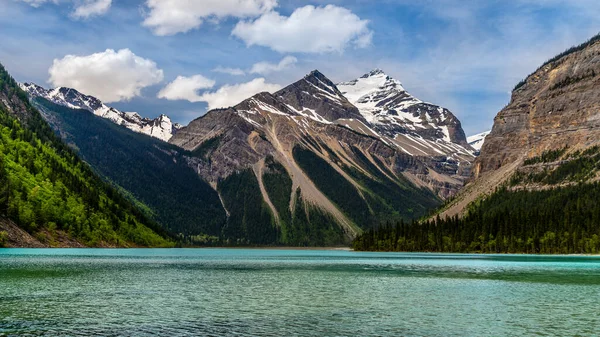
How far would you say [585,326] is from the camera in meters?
45.4

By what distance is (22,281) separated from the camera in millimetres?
74812

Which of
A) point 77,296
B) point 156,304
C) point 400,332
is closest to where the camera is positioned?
point 400,332

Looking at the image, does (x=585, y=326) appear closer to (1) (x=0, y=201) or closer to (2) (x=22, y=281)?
(2) (x=22, y=281)

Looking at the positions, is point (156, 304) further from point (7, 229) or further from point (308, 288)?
point (7, 229)

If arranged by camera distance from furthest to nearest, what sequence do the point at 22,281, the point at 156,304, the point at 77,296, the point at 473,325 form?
the point at 22,281, the point at 77,296, the point at 156,304, the point at 473,325

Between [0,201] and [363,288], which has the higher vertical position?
[0,201]

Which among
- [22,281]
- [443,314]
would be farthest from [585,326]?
[22,281]

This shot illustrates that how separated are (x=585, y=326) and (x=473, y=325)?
865cm

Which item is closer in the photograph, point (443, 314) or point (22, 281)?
point (443, 314)

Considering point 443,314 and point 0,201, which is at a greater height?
point 0,201

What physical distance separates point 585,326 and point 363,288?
34239mm

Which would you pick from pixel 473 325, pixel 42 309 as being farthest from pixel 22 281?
pixel 473 325

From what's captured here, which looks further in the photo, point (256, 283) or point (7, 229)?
point (7, 229)

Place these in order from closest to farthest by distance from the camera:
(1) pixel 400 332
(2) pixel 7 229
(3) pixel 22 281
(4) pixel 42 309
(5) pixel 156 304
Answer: (1) pixel 400 332
(4) pixel 42 309
(5) pixel 156 304
(3) pixel 22 281
(2) pixel 7 229
